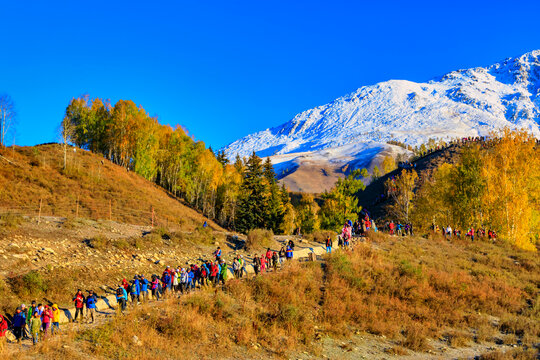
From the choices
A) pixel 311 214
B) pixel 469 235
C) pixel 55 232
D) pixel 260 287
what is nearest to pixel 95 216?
pixel 55 232

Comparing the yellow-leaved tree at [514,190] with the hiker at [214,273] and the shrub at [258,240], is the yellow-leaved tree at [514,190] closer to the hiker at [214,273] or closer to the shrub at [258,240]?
the shrub at [258,240]

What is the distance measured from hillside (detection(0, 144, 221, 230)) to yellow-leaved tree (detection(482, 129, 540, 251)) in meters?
32.5

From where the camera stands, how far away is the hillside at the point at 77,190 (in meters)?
36.2

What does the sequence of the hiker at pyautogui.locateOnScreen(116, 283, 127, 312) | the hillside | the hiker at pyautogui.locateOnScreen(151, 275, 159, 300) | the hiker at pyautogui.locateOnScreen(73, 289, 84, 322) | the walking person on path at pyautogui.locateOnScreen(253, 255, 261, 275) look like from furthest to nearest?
the hillside
the walking person on path at pyautogui.locateOnScreen(253, 255, 261, 275)
the hiker at pyautogui.locateOnScreen(151, 275, 159, 300)
the hiker at pyautogui.locateOnScreen(116, 283, 127, 312)
the hiker at pyautogui.locateOnScreen(73, 289, 84, 322)

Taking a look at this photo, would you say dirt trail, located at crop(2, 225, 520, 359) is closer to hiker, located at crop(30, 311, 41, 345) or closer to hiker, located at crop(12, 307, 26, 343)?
hiker, located at crop(12, 307, 26, 343)

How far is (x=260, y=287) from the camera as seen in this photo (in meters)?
18.9

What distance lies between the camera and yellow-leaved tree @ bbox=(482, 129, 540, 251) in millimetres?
34750

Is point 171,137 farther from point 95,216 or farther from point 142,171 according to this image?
point 95,216

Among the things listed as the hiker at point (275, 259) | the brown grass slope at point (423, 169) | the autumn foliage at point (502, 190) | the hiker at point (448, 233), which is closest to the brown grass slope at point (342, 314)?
the hiker at point (275, 259)

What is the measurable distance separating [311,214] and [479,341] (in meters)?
40.5

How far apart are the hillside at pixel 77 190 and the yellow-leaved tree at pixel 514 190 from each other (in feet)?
106

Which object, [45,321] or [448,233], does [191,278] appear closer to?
[45,321]

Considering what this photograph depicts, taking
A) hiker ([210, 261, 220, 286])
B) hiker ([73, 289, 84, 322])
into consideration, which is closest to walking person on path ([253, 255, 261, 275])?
hiker ([210, 261, 220, 286])

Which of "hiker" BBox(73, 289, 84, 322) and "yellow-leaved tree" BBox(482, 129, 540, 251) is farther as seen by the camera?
"yellow-leaved tree" BBox(482, 129, 540, 251)
